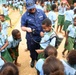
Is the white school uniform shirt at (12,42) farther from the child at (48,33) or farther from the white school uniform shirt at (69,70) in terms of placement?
the white school uniform shirt at (69,70)

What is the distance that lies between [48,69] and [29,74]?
8.31ft

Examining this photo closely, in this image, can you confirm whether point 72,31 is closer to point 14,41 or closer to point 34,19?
point 34,19

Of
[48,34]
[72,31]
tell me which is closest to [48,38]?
[48,34]

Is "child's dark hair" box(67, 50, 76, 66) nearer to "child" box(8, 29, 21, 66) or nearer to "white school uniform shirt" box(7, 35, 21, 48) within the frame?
"child" box(8, 29, 21, 66)

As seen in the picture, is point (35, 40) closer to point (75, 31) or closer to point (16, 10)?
point (75, 31)

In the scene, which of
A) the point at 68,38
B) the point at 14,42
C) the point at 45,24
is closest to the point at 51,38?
the point at 45,24

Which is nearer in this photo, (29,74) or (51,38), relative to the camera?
(51,38)

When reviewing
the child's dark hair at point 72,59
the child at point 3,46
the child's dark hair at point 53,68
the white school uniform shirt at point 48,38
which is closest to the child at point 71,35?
the white school uniform shirt at point 48,38

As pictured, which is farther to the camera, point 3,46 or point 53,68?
point 3,46

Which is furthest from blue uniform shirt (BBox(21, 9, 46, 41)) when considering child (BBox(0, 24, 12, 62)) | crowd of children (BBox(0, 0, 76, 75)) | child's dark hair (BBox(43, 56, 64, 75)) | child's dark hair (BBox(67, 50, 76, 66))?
child's dark hair (BBox(43, 56, 64, 75))

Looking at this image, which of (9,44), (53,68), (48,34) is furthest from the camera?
(9,44)

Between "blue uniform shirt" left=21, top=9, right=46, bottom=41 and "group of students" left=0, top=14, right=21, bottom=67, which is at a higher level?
"blue uniform shirt" left=21, top=9, right=46, bottom=41

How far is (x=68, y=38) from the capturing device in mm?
5156

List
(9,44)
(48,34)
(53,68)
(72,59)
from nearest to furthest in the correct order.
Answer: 1. (53,68)
2. (72,59)
3. (48,34)
4. (9,44)
